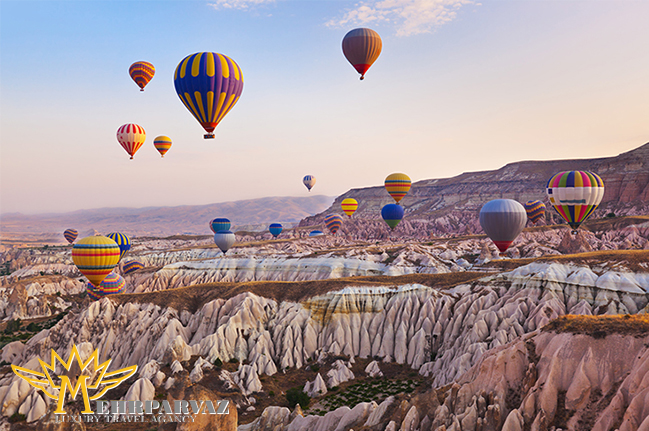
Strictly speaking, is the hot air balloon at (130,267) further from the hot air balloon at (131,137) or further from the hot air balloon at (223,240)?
the hot air balloon at (131,137)

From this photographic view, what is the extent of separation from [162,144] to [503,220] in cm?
7359

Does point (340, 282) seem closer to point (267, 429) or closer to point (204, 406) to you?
point (267, 429)

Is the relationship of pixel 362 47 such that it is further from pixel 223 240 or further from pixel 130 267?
pixel 130 267

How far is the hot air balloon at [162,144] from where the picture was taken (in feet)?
300

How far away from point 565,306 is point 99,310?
2199 inches

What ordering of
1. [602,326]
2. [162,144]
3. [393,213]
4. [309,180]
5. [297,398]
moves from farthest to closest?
[309,180]
[393,213]
[162,144]
[297,398]
[602,326]

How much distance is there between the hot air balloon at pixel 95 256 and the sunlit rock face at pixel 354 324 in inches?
186

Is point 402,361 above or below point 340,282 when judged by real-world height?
below

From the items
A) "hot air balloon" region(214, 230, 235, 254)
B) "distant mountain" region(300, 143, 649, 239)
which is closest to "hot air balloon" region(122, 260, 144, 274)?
"hot air balloon" region(214, 230, 235, 254)

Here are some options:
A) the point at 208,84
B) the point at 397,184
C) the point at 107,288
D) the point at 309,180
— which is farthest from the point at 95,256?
the point at 309,180

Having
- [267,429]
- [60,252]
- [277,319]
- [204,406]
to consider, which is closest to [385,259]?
[277,319]

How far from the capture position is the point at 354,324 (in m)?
49.2

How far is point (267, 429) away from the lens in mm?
28969

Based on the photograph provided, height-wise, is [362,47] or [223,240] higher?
[362,47]
